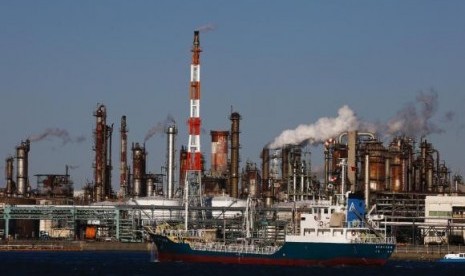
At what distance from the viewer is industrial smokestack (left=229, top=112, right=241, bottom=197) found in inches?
7328

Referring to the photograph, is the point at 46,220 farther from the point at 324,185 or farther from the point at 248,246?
the point at 248,246

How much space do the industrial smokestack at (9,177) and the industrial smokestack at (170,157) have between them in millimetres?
25160

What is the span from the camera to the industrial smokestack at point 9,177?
19475 cm

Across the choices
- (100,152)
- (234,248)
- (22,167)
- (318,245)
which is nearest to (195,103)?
(234,248)

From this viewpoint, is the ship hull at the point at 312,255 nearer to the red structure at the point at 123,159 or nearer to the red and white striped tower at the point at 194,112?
the red and white striped tower at the point at 194,112

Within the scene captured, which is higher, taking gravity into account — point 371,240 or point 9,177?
point 9,177

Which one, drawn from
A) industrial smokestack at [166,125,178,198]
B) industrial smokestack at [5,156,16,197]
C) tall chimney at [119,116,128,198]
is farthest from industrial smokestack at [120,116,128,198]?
industrial smokestack at [5,156,16,197]

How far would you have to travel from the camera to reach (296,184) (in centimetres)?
18062

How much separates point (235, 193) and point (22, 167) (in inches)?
1353

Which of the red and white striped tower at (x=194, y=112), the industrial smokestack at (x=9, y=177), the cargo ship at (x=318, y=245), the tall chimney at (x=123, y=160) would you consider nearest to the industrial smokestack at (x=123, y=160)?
the tall chimney at (x=123, y=160)

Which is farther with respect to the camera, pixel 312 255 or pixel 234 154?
pixel 234 154

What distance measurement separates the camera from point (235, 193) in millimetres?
188625

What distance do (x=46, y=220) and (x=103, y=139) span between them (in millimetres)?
15349

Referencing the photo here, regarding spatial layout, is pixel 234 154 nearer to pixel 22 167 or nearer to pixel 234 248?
pixel 22 167
